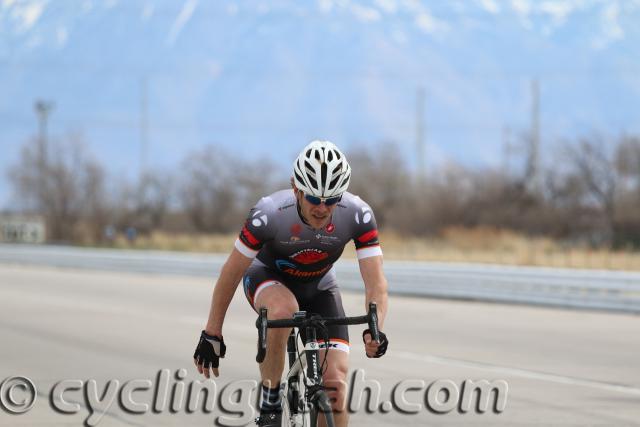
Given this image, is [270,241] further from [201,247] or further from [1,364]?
[201,247]

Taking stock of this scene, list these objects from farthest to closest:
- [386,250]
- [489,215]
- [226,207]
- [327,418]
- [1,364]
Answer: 1. [226,207]
2. [489,215]
3. [386,250]
4. [1,364]
5. [327,418]

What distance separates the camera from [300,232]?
20.5 feet

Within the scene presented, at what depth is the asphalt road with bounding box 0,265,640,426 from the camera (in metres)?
9.20

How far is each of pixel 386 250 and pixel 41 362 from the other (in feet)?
83.2

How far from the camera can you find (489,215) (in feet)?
142

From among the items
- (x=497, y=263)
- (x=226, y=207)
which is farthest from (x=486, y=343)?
(x=226, y=207)

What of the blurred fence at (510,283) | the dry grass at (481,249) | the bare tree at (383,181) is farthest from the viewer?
the bare tree at (383,181)

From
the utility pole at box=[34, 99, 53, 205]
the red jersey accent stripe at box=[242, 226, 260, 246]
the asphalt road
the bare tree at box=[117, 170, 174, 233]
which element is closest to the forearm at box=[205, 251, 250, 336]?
the red jersey accent stripe at box=[242, 226, 260, 246]

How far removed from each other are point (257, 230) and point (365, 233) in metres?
0.56

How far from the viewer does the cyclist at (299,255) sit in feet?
19.6

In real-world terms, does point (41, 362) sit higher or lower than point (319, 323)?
lower

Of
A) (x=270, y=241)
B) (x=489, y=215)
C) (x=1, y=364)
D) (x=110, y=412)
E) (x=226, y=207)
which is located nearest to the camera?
(x=270, y=241)

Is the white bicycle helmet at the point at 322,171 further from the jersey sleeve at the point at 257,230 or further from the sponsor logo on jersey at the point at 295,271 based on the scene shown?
the sponsor logo on jersey at the point at 295,271

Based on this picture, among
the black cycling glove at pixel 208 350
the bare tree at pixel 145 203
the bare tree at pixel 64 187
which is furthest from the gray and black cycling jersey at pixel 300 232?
the bare tree at pixel 145 203
